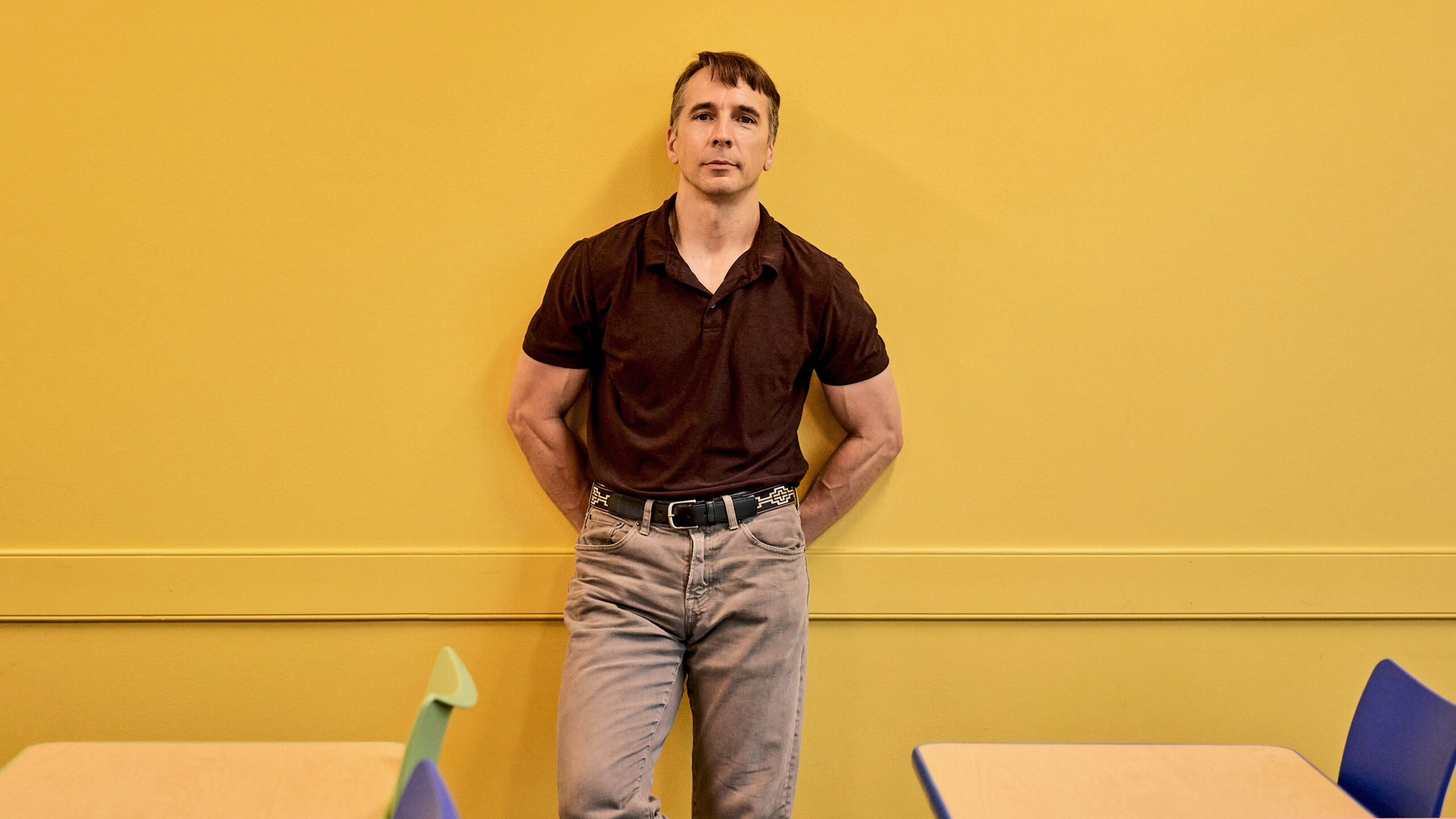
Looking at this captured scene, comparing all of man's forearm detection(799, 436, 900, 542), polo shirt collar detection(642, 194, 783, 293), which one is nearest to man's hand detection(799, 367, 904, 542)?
man's forearm detection(799, 436, 900, 542)

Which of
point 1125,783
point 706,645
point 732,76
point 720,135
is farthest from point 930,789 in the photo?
point 732,76

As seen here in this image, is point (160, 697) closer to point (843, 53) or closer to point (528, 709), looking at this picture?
point (528, 709)

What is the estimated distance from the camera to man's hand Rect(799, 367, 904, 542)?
6.61 feet

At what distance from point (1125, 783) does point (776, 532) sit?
75 cm

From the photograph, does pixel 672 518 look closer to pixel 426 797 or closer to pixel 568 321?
pixel 568 321

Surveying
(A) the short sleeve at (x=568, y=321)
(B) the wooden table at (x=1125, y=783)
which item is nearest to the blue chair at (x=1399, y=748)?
A: (B) the wooden table at (x=1125, y=783)

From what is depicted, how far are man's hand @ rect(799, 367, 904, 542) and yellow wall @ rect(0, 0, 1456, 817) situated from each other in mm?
99

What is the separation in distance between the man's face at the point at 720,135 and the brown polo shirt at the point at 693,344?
0.12 m

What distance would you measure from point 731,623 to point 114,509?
1409mm

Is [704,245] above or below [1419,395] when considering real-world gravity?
above

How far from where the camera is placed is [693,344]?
6.08 ft

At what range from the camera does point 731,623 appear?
1.87 metres

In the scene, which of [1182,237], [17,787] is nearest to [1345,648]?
[1182,237]

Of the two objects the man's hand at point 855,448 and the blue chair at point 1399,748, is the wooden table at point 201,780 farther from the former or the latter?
the blue chair at point 1399,748
